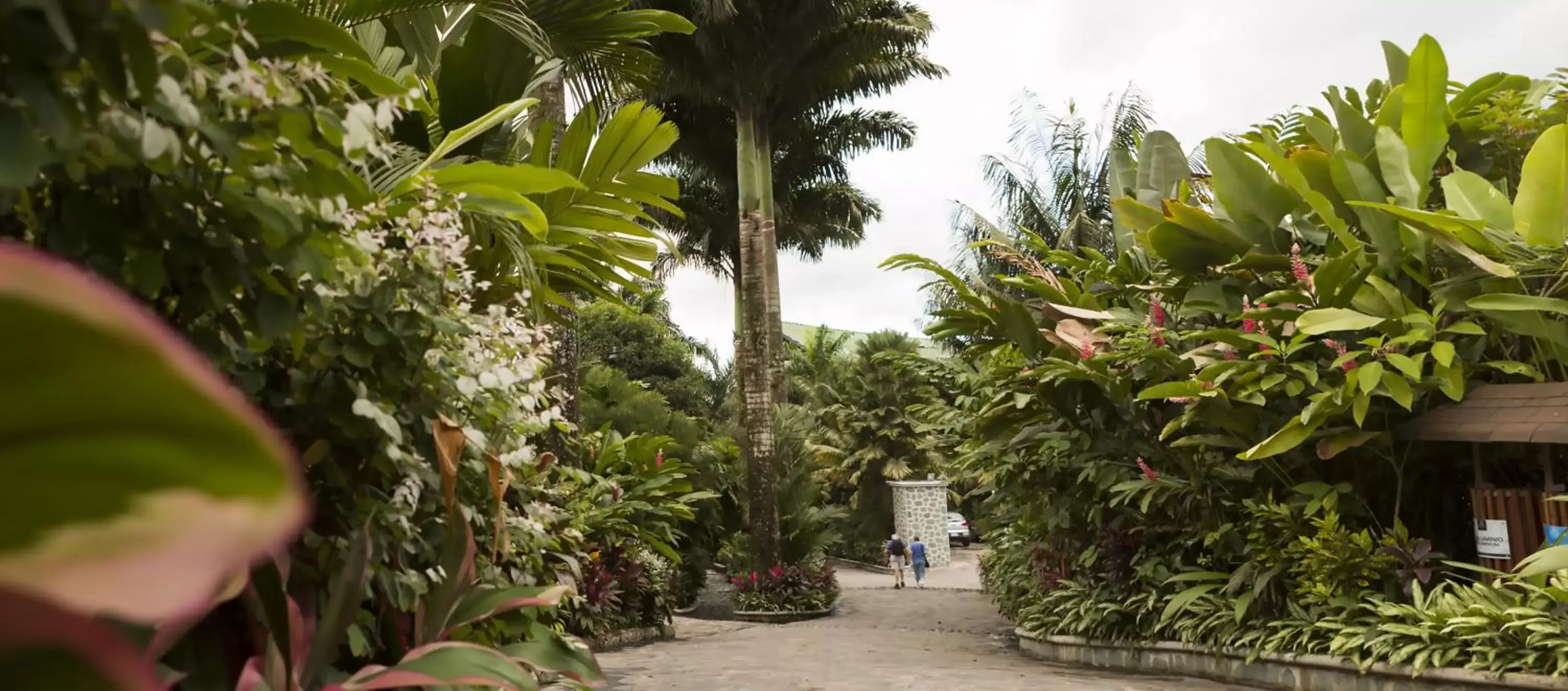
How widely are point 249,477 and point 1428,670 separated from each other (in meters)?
7.45

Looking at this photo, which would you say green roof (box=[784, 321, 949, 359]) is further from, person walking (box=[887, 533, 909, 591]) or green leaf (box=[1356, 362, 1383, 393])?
green leaf (box=[1356, 362, 1383, 393])

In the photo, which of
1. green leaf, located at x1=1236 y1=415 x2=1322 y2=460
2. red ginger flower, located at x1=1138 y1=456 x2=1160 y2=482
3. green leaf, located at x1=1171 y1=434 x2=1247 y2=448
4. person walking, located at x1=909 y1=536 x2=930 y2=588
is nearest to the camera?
green leaf, located at x1=1236 y1=415 x2=1322 y2=460

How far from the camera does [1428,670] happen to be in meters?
6.28

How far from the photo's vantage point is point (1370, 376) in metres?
6.73

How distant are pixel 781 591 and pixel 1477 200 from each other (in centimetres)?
1094

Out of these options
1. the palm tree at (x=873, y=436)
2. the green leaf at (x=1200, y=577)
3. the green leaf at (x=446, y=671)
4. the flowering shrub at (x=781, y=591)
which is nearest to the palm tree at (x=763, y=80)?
the flowering shrub at (x=781, y=591)

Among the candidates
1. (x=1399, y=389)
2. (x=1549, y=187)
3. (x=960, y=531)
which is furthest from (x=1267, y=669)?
(x=960, y=531)

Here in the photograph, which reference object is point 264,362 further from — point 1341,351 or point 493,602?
point 1341,351

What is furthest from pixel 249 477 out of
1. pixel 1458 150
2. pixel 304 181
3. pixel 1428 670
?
pixel 1458 150

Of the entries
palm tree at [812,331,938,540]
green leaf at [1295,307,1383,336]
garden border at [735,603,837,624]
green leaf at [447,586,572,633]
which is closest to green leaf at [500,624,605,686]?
green leaf at [447,586,572,633]

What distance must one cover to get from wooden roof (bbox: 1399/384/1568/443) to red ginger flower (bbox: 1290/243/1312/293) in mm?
1197

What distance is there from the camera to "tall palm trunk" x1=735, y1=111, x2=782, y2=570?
15812 mm

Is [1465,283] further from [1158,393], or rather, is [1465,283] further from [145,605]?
[145,605]

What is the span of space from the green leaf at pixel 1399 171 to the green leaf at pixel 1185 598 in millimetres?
3248
